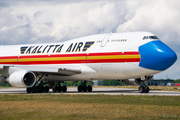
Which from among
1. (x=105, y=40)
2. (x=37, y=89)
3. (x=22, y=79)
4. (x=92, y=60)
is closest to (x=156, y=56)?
(x=105, y=40)

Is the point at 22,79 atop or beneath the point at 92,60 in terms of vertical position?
beneath

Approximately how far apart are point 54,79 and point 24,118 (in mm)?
21095

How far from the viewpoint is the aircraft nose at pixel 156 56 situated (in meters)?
25.7

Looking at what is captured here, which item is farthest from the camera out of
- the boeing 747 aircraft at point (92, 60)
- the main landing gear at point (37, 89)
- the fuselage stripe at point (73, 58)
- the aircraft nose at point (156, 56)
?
the main landing gear at point (37, 89)

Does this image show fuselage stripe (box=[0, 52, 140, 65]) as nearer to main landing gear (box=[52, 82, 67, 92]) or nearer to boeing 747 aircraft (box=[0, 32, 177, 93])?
boeing 747 aircraft (box=[0, 32, 177, 93])

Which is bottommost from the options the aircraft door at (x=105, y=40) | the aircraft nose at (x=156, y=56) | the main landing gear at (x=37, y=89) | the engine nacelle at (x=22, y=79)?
the main landing gear at (x=37, y=89)

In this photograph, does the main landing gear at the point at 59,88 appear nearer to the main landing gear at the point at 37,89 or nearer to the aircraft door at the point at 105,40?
the main landing gear at the point at 37,89

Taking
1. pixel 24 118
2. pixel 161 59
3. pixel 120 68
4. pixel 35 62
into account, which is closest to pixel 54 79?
pixel 35 62

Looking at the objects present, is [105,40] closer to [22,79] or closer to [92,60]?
[92,60]

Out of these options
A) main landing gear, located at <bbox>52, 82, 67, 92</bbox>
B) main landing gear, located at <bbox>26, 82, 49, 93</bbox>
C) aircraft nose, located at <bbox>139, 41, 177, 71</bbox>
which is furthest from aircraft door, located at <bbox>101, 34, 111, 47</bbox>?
main landing gear, located at <bbox>52, 82, 67, 92</bbox>

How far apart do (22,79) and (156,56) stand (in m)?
13.3

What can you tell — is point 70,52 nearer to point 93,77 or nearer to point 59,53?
point 59,53

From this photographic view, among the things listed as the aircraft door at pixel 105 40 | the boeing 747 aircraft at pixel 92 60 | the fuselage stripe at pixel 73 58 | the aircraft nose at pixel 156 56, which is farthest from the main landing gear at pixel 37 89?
the aircraft nose at pixel 156 56

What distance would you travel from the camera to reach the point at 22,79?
90.7 ft
